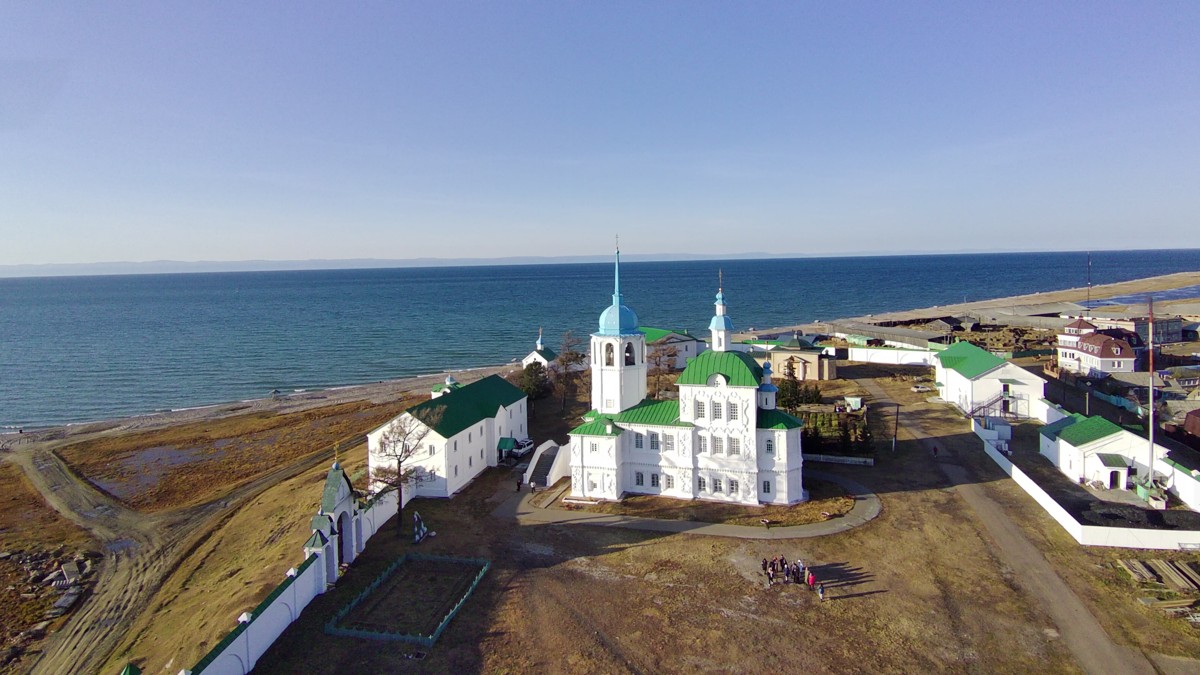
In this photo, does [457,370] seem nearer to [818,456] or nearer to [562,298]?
[818,456]

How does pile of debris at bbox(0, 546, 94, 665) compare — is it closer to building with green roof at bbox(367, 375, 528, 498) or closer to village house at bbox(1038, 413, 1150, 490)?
building with green roof at bbox(367, 375, 528, 498)

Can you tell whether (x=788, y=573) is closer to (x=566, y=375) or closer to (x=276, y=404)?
(x=566, y=375)

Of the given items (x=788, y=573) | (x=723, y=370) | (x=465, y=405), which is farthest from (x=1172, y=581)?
(x=465, y=405)

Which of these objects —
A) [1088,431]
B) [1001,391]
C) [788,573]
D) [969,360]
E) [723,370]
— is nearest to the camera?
[788,573]

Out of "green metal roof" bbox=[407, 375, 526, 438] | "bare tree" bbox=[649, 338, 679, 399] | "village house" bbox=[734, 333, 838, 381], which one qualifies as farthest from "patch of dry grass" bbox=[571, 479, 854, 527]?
"bare tree" bbox=[649, 338, 679, 399]

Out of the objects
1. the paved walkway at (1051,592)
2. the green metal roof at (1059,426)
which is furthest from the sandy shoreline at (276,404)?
the green metal roof at (1059,426)

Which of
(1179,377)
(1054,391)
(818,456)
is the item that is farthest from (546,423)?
(1179,377)
